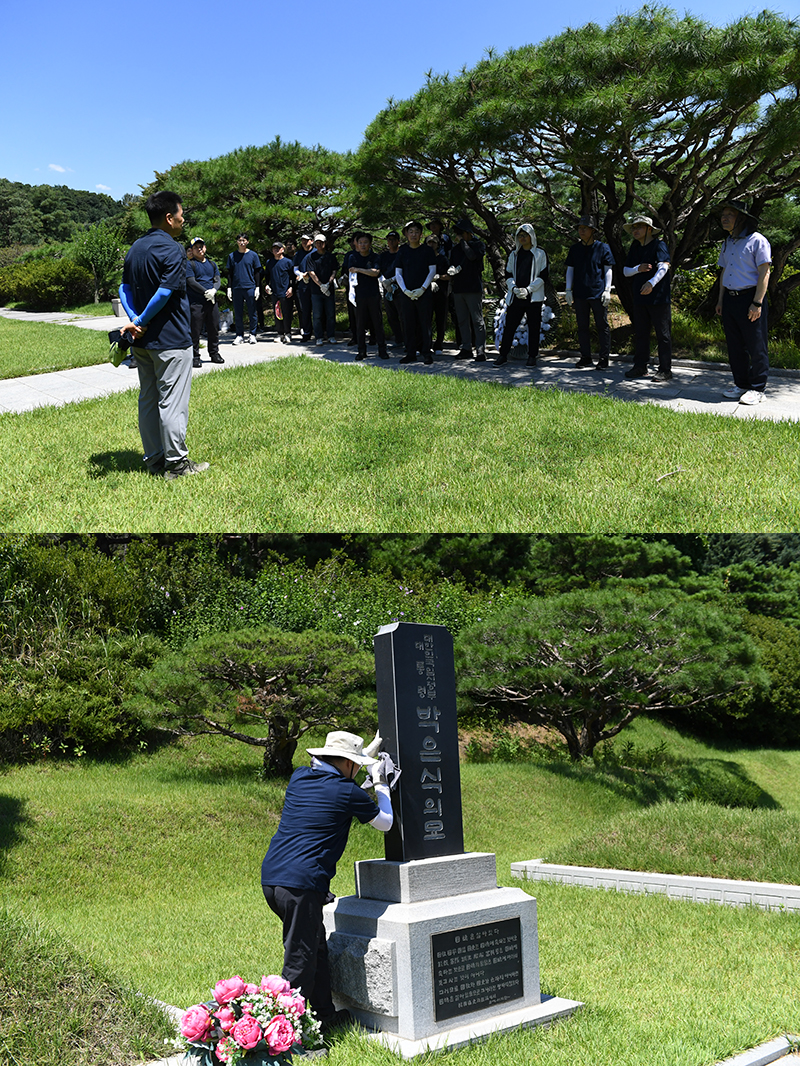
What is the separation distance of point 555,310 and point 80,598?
8592mm

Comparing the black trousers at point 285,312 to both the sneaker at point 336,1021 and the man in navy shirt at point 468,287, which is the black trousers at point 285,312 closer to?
the man in navy shirt at point 468,287

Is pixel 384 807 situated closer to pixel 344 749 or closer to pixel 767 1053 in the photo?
pixel 344 749

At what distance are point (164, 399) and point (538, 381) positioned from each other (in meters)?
5.11

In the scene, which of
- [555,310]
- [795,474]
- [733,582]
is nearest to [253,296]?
[555,310]

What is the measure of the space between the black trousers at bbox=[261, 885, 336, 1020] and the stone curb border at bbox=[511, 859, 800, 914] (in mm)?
4478

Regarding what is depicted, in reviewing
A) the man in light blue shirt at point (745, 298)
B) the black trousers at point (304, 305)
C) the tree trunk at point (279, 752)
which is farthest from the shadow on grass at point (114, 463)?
the black trousers at point (304, 305)

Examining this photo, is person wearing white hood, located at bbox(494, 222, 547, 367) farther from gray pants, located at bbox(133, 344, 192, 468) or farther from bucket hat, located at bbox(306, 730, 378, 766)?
bucket hat, located at bbox(306, 730, 378, 766)

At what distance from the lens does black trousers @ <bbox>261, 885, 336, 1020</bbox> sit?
393 cm

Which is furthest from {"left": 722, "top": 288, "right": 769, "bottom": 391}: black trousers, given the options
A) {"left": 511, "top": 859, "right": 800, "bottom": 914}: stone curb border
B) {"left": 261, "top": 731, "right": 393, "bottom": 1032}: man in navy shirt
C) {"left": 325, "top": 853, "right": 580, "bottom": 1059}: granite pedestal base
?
{"left": 261, "top": 731, "right": 393, "bottom": 1032}: man in navy shirt

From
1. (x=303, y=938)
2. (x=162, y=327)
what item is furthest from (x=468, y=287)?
(x=303, y=938)

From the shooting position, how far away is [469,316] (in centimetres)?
1180

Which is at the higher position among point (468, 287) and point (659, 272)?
point (468, 287)

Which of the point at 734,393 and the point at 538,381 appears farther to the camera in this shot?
the point at 538,381

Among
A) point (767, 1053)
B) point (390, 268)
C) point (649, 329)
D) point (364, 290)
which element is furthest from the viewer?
point (390, 268)
